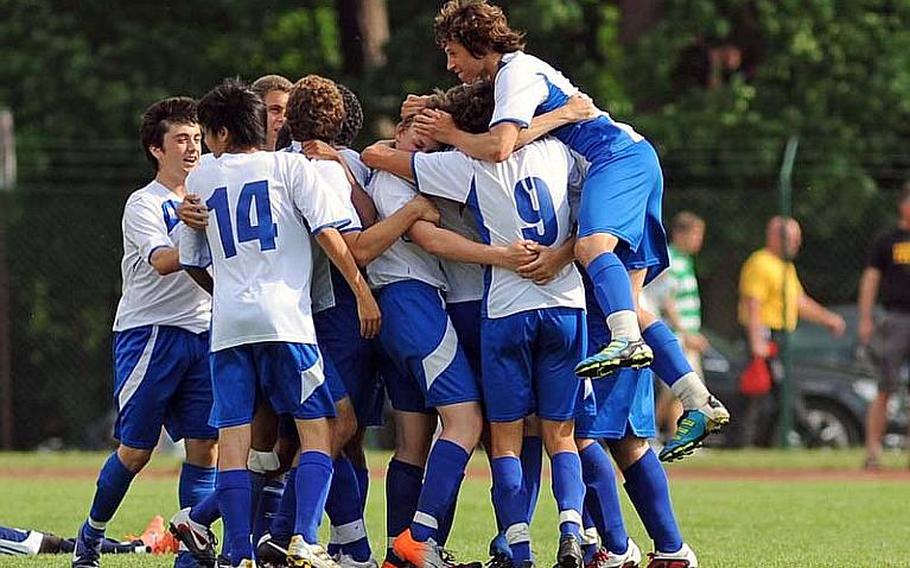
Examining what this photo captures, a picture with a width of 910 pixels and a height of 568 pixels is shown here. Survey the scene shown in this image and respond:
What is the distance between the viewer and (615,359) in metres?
6.94

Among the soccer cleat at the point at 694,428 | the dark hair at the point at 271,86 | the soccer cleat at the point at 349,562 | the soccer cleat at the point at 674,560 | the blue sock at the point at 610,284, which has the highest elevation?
the dark hair at the point at 271,86

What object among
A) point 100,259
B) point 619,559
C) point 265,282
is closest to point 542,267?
point 265,282

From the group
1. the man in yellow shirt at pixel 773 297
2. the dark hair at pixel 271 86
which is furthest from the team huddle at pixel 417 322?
the man in yellow shirt at pixel 773 297

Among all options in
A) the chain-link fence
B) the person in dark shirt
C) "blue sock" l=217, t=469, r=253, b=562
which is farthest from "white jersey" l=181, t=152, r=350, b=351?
the chain-link fence

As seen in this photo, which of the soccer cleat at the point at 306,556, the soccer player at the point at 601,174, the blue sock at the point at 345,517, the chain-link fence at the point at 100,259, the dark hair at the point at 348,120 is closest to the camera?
A: the soccer cleat at the point at 306,556

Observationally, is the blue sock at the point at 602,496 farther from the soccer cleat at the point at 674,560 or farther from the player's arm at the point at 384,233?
the player's arm at the point at 384,233

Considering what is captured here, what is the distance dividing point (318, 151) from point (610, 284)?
1303 mm

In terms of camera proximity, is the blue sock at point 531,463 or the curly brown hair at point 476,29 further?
Result: the blue sock at point 531,463

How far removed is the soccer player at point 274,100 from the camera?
7.96 metres

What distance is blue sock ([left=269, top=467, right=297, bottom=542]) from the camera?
7509 mm

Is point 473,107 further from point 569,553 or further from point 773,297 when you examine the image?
point 773,297

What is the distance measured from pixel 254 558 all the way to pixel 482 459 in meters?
9.42

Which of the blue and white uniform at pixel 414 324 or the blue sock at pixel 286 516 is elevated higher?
the blue and white uniform at pixel 414 324

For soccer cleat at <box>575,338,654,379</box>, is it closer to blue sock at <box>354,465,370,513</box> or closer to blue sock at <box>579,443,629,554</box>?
blue sock at <box>579,443,629,554</box>
